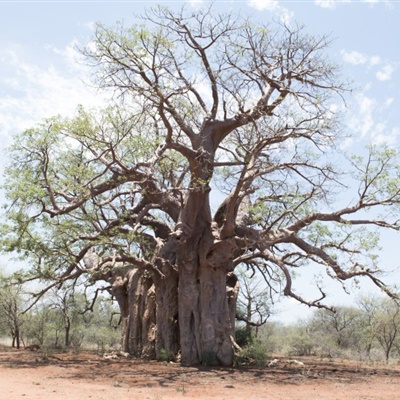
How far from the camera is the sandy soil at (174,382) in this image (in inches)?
284

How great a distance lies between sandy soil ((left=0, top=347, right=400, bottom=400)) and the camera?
721 cm

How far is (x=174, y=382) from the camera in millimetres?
8477

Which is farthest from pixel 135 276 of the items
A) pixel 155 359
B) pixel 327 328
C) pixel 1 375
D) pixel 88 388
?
pixel 327 328

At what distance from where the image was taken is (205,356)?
1137 cm

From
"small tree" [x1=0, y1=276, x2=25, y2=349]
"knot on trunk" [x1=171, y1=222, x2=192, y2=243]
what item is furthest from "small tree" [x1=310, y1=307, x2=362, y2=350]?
"small tree" [x1=0, y1=276, x2=25, y2=349]

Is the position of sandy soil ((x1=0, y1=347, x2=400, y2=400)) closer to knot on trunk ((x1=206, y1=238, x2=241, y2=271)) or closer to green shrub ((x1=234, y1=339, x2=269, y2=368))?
green shrub ((x1=234, y1=339, x2=269, y2=368))

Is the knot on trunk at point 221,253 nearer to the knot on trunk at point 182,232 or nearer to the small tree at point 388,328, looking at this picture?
the knot on trunk at point 182,232

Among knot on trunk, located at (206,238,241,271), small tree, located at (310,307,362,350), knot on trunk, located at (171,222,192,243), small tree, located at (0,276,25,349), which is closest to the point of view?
knot on trunk, located at (171,222,192,243)

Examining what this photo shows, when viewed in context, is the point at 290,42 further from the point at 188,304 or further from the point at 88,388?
the point at 88,388

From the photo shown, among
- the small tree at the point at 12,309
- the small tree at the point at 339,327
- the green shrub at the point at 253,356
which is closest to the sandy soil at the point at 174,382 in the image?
the green shrub at the point at 253,356

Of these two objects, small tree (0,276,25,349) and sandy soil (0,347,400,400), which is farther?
small tree (0,276,25,349)

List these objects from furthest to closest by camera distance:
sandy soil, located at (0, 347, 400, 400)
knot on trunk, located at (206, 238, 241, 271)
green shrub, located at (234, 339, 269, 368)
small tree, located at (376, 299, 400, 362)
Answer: small tree, located at (376, 299, 400, 362)
knot on trunk, located at (206, 238, 241, 271)
green shrub, located at (234, 339, 269, 368)
sandy soil, located at (0, 347, 400, 400)

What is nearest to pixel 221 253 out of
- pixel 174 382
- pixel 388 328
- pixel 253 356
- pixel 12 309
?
pixel 253 356

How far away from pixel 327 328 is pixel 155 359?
17.9 meters
